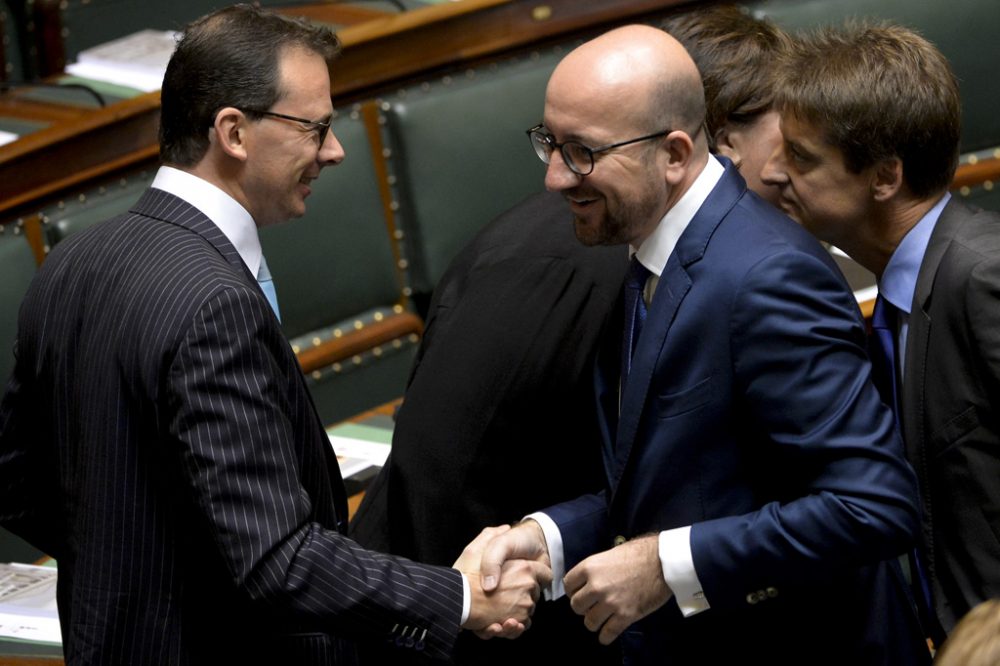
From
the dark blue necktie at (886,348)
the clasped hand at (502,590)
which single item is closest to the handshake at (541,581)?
the clasped hand at (502,590)

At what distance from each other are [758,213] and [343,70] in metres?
2.23

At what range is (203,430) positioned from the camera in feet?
5.68

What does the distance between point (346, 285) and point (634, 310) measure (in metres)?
2.02

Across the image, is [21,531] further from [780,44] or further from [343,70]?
[343,70]

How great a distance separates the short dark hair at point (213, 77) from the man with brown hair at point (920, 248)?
777mm

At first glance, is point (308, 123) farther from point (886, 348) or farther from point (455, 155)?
point (455, 155)

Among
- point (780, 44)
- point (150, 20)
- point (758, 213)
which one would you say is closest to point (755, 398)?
point (758, 213)

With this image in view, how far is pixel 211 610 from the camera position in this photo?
1890mm

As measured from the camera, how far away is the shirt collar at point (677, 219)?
6.45ft

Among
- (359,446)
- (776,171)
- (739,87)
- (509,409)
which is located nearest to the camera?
(509,409)

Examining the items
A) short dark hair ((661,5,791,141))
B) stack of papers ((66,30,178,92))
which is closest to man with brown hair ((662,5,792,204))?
short dark hair ((661,5,791,141))

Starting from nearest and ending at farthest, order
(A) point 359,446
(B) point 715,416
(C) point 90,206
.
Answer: (B) point 715,416 < (A) point 359,446 < (C) point 90,206

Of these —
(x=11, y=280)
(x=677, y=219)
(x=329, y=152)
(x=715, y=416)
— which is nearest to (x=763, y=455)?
(x=715, y=416)

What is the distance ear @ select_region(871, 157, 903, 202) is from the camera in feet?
7.01
